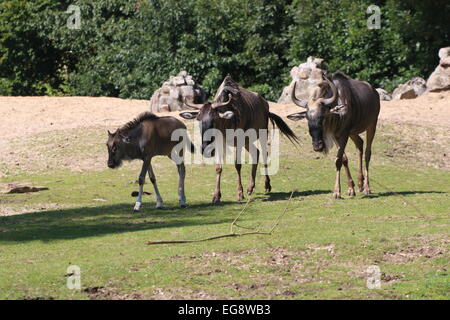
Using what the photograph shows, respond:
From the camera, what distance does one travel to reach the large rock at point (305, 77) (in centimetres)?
2844

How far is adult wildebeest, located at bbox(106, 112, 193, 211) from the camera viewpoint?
1652 cm

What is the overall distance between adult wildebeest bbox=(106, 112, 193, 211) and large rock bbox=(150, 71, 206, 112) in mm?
10471

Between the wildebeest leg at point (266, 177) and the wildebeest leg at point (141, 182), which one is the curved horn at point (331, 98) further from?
the wildebeest leg at point (141, 182)

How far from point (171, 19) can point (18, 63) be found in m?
7.11

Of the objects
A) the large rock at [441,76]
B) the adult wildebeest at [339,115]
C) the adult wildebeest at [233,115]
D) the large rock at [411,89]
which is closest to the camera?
the adult wildebeest at [339,115]

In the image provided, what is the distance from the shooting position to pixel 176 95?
27.5m

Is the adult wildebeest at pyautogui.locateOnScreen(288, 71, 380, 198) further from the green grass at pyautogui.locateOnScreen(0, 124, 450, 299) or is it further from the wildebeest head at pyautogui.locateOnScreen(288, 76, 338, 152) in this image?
the green grass at pyautogui.locateOnScreen(0, 124, 450, 299)

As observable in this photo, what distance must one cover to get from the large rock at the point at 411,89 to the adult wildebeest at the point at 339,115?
10.9 meters

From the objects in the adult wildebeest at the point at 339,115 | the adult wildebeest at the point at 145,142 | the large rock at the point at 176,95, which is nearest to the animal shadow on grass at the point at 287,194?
the adult wildebeest at the point at 339,115

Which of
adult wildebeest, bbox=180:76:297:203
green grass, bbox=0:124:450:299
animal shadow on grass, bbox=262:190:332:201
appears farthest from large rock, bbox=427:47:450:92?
animal shadow on grass, bbox=262:190:332:201

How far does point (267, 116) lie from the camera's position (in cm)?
1889

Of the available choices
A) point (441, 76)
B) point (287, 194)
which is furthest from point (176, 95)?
point (287, 194)

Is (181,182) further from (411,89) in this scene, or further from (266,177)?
(411,89)
